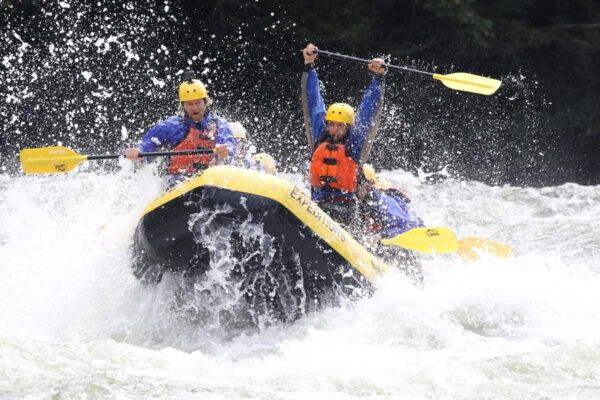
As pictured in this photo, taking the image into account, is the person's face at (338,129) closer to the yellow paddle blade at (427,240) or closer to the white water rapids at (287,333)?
the yellow paddle blade at (427,240)

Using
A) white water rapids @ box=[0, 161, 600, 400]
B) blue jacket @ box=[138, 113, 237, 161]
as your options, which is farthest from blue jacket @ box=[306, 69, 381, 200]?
white water rapids @ box=[0, 161, 600, 400]

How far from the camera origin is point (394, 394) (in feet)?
15.3

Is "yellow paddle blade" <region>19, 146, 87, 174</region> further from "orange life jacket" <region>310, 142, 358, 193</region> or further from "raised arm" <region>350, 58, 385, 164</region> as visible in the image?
"raised arm" <region>350, 58, 385, 164</region>

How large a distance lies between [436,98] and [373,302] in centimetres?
849

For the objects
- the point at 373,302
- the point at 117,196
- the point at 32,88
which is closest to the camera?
the point at 373,302

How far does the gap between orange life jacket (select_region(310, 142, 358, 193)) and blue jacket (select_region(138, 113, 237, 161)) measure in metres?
0.70

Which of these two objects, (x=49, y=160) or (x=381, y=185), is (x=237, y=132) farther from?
(x=49, y=160)

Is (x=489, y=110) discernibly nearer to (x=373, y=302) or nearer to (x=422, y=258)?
(x=422, y=258)

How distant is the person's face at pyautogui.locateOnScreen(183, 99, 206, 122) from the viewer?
685 centimetres

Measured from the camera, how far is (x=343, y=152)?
278 inches

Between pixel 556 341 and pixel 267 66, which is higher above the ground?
pixel 267 66

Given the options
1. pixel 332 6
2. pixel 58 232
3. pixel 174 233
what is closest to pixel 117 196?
pixel 58 232

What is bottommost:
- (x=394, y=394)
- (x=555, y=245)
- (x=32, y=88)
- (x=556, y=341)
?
(x=394, y=394)

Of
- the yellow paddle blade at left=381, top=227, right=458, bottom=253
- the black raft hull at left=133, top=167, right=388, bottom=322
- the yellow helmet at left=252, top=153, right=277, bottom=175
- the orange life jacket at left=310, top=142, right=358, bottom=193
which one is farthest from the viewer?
the yellow helmet at left=252, top=153, right=277, bottom=175
